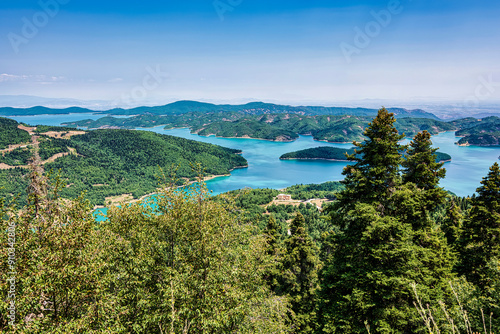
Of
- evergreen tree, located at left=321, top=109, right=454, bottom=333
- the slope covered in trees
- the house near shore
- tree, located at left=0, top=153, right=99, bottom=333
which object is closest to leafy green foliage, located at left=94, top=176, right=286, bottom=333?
the slope covered in trees

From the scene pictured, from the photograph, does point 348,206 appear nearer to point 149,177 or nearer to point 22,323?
point 22,323

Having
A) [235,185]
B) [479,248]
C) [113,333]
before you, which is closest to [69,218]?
[113,333]

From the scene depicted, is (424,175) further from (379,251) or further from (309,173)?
(309,173)

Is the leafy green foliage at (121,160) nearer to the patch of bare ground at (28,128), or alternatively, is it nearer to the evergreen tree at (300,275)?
the patch of bare ground at (28,128)

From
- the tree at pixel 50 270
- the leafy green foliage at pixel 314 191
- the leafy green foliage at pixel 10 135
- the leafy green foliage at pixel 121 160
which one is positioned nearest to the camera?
the tree at pixel 50 270

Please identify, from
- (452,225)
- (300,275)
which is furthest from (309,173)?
(300,275)

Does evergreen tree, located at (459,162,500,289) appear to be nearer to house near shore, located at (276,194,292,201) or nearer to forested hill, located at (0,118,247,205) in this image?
house near shore, located at (276,194,292,201)

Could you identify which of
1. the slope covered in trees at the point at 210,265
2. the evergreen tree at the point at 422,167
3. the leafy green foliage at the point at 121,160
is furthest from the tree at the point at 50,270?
the leafy green foliage at the point at 121,160
